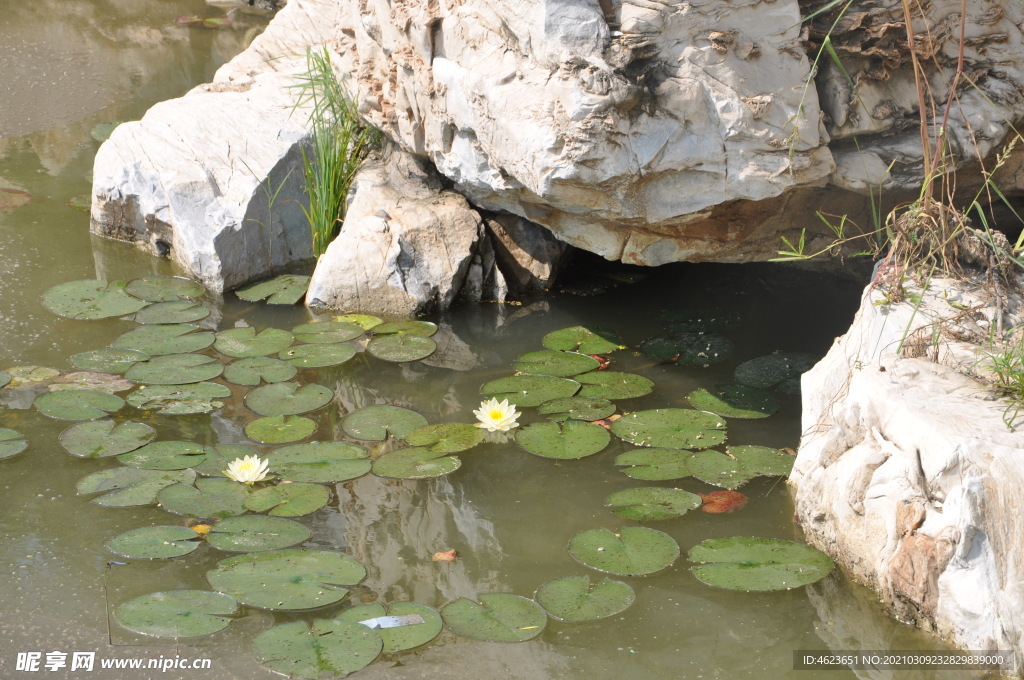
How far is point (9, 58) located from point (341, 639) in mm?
6079

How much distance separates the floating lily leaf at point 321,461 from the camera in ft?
9.25

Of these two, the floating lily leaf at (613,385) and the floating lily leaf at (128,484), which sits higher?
the floating lily leaf at (613,385)

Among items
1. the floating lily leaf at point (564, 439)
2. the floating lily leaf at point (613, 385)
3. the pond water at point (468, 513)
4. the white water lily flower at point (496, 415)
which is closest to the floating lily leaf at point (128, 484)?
the pond water at point (468, 513)

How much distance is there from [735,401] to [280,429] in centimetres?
156

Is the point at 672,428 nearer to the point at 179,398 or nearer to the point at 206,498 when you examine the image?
the point at 206,498

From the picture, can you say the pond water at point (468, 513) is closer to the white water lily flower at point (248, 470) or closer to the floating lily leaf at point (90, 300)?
the floating lily leaf at point (90, 300)

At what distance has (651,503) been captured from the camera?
271 centimetres

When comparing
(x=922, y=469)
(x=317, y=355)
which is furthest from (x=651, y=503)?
(x=317, y=355)

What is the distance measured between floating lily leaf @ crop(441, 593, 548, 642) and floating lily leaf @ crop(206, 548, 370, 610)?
0.93 ft

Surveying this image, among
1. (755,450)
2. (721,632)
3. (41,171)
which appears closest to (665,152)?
(755,450)

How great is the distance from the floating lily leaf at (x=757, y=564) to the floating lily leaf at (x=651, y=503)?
162mm

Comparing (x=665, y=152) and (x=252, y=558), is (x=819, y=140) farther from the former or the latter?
(x=252, y=558)

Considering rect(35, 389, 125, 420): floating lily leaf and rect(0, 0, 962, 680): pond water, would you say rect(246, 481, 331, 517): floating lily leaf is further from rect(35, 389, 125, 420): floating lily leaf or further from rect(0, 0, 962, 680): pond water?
rect(35, 389, 125, 420): floating lily leaf

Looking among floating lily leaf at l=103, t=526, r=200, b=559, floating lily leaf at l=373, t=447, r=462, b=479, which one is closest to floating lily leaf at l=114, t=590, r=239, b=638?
floating lily leaf at l=103, t=526, r=200, b=559
